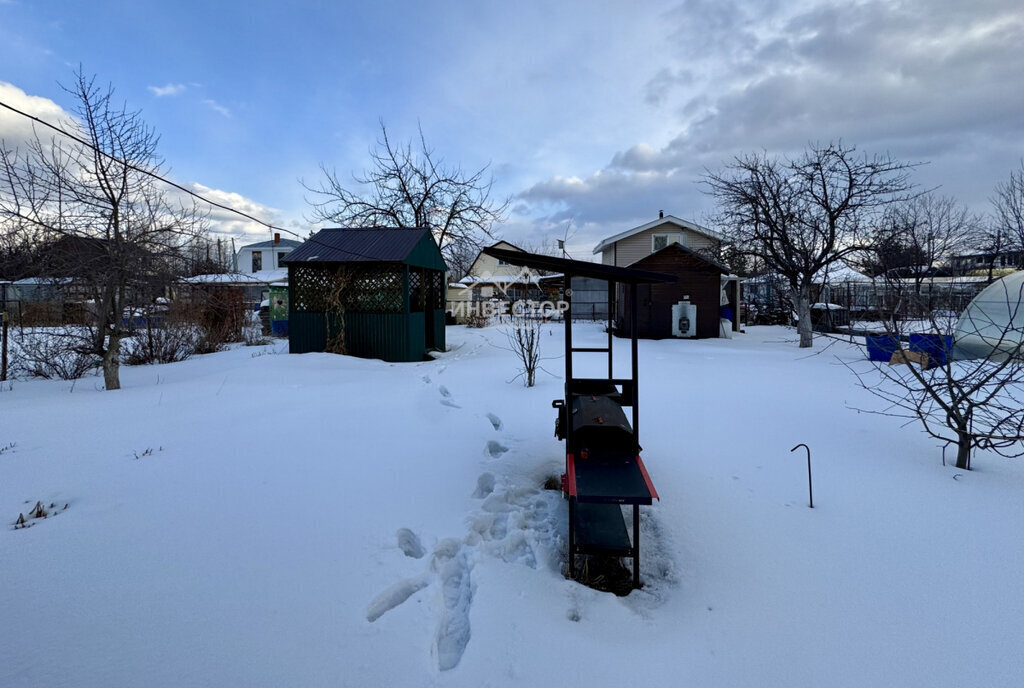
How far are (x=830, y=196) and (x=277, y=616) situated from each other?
16352mm

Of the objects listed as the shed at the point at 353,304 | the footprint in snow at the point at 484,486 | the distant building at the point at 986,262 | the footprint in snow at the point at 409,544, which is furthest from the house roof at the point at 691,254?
the footprint in snow at the point at 409,544

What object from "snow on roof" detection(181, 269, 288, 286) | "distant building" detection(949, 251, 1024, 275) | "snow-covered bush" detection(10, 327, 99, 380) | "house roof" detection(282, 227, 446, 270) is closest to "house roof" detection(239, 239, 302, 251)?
"snow on roof" detection(181, 269, 288, 286)

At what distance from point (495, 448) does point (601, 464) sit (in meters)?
1.77

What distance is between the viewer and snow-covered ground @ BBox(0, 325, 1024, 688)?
1840mm

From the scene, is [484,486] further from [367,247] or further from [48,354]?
[48,354]

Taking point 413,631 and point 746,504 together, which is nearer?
point 413,631

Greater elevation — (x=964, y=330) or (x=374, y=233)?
(x=374, y=233)

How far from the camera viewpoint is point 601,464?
9.52 ft

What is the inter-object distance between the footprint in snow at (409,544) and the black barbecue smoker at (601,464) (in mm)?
894

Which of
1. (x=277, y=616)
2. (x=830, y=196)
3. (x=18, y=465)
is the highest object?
(x=830, y=196)

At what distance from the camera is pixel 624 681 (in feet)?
5.98

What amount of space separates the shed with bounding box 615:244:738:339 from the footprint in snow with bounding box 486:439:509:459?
42.3 feet

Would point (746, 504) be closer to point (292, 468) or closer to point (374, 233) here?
point (292, 468)

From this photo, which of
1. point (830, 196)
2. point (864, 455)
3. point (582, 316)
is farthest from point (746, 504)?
point (582, 316)
